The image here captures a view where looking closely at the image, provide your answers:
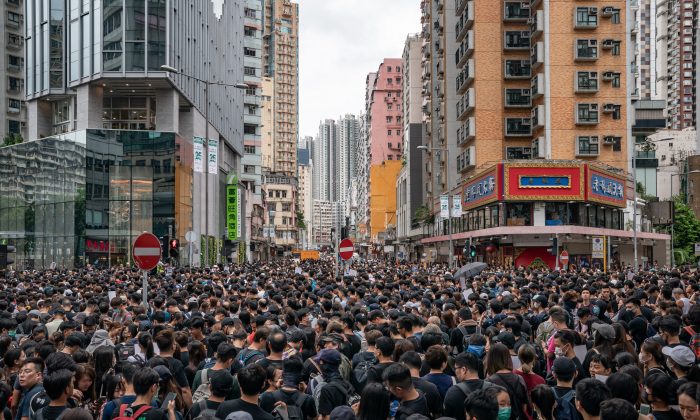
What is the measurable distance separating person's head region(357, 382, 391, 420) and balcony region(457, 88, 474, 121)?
5511 cm

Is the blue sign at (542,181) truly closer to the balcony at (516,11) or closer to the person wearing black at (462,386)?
the balcony at (516,11)

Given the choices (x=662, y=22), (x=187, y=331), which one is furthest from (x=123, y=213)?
(x=662, y=22)

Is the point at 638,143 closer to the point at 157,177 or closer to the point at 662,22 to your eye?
A: the point at 157,177

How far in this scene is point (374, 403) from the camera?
5676mm

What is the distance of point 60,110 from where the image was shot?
5891 cm

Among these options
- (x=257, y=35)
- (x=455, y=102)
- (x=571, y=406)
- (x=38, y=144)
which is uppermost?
(x=257, y=35)

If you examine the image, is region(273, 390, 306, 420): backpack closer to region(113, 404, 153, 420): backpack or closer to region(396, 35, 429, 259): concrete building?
region(113, 404, 153, 420): backpack

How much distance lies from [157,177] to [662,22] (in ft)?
481

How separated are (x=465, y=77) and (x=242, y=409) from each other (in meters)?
57.4

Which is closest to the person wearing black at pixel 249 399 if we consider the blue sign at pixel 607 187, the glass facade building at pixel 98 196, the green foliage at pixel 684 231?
the glass facade building at pixel 98 196

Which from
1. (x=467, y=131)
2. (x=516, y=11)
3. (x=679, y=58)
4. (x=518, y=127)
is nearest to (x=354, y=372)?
(x=518, y=127)

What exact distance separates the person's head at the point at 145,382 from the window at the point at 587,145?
51.9 meters

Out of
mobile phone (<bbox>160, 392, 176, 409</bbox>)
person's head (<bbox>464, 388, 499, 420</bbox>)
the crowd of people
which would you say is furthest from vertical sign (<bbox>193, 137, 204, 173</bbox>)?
person's head (<bbox>464, 388, 499, 420</bbox>)

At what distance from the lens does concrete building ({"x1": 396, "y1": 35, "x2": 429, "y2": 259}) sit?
99000 millimetres
